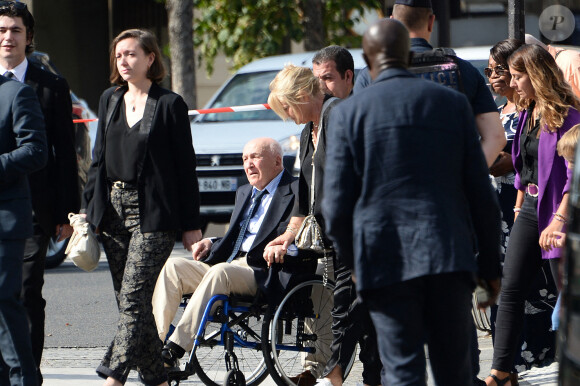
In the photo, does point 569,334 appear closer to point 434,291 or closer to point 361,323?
point 434,291

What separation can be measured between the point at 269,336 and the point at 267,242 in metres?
0.56

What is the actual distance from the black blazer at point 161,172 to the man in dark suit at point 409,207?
177 centimetres

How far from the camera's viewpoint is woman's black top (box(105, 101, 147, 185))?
5.75m

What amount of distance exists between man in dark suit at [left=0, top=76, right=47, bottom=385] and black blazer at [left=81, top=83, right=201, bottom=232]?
527mm

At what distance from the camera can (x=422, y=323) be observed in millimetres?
4113

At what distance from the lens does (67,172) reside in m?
5.91

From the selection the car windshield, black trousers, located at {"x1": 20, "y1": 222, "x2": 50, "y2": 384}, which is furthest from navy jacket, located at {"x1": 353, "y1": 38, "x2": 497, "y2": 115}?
the car windshield

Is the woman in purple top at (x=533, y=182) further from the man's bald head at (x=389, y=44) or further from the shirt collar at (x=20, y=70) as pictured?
the shirt collar at (x=20, y=70)

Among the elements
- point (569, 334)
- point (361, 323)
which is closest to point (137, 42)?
point (361, 323)

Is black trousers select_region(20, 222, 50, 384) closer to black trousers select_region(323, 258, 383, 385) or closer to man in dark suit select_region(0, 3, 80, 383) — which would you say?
man in dark suit select_region(0, 3, 80, 383)

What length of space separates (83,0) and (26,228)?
59.3ft

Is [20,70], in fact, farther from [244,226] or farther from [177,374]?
[177,374]

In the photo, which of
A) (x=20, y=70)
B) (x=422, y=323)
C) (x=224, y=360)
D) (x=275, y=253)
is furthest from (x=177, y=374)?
(x=422, y=323)

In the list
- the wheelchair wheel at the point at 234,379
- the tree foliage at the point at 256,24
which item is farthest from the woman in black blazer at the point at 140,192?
the tree foliage at the point at 256,24
